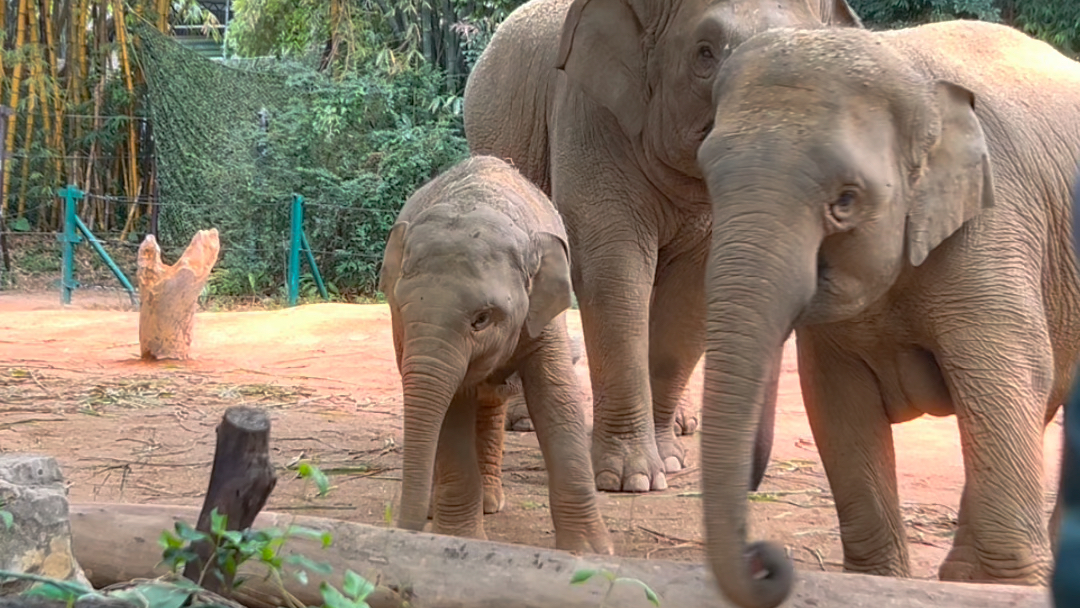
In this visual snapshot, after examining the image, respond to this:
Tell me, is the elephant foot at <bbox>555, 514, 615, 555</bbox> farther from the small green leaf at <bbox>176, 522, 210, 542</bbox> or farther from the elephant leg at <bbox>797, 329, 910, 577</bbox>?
the small green leaf at <bbox>176, 522, 210, 542</bbox>

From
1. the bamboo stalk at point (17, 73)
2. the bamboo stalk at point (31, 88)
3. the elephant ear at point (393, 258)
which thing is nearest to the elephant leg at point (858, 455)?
the elephant ear at point (393, 258)

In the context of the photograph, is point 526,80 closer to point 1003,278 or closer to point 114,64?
point 1003,278

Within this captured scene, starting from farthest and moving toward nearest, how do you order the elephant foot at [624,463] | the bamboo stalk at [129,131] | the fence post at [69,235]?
the bamboo stalk at [129,131]
the fence post at [69,235]
the elephant foot at [624,463]

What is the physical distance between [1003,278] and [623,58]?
2.23 metres

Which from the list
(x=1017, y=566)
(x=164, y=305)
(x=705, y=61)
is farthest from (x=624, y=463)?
(x=164, y=305)

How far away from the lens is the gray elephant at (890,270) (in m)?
2.52

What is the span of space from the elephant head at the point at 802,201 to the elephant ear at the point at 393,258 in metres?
1.16

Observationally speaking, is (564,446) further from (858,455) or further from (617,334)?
(617,334)

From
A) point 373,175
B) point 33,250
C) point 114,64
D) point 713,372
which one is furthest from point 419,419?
point 114,64

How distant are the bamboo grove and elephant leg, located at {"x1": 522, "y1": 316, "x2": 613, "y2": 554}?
12829 millimetres

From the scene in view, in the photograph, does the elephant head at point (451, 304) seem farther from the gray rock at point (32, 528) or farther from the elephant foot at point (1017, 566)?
the elephant foot at point (1017, 566)

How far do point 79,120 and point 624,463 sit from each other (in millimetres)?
13229

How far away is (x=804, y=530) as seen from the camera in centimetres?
439

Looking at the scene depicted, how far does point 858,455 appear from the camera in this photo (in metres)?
3.43
